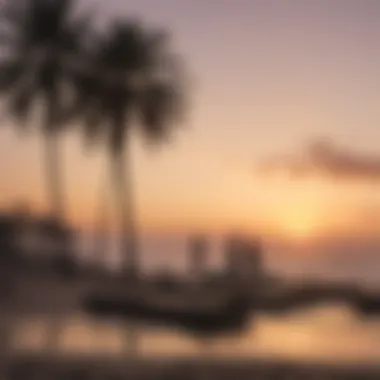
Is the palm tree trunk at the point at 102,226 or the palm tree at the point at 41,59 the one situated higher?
the palm tree at the point at 41,59

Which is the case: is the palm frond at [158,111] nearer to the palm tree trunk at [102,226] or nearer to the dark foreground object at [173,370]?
the palm tree trunk at [102,226]

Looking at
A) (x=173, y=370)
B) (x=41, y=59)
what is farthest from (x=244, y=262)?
(x=41, y=59)

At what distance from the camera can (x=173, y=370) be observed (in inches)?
44.4

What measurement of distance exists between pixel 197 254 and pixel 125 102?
22 centimetres

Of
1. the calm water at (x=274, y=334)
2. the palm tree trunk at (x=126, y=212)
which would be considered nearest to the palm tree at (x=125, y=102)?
the palm tree trunk at (x=126, y=212)

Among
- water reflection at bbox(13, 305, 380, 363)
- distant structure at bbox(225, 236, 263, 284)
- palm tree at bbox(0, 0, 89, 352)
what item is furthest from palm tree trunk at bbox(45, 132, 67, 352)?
distant structure at bbox(225, 236, 263, 284)

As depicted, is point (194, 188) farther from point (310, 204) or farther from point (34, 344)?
point (34, 344)

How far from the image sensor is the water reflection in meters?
1.12

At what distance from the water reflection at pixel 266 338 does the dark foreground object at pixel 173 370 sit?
0.04ft

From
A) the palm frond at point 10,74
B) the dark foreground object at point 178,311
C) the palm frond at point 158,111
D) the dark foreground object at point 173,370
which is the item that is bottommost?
the dark foreground object at point 173,370

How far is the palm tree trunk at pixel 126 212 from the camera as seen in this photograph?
1.15 m

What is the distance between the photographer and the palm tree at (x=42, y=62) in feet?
3.78

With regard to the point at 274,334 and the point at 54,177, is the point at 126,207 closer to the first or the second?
the point at 54,177

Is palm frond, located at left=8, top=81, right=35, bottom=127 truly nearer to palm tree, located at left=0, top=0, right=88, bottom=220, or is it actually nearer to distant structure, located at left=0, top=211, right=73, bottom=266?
palm tree, located at left=0, top=0, right=88, bottom=220
